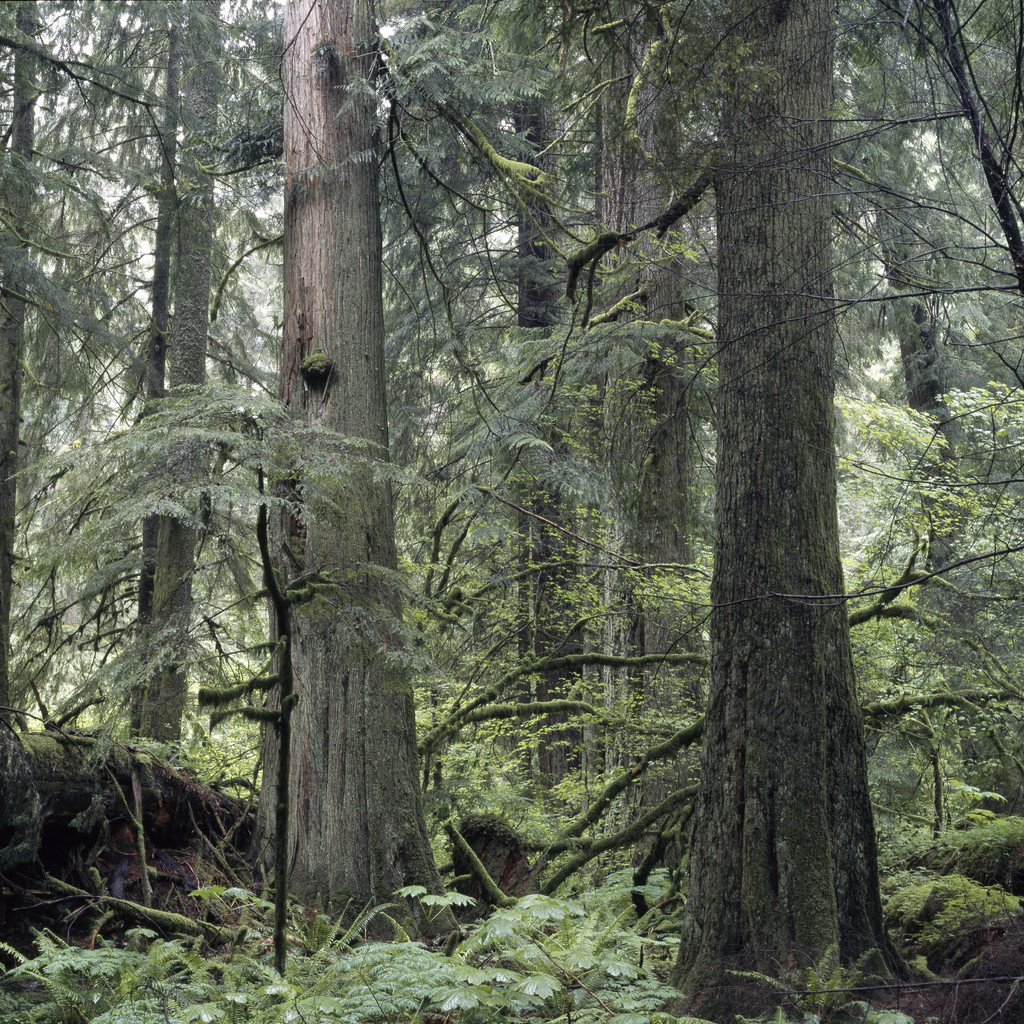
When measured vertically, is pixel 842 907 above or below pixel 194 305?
below

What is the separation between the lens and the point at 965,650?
6.21 m

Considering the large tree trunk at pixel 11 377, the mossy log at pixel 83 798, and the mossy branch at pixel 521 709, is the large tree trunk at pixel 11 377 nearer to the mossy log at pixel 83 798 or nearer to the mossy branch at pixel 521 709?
the mossy log at pixel 83 798

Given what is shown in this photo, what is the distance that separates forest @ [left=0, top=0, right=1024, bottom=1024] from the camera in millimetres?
3414

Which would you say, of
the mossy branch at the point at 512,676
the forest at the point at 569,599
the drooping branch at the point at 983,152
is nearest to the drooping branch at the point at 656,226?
the forest at the point at 569,599

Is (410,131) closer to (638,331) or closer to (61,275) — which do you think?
(638,331)

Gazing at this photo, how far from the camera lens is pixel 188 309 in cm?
998

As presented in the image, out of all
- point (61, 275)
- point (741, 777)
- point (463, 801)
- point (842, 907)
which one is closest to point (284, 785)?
point (741, 777)

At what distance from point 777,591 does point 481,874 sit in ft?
8.68

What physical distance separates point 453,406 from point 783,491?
21.4 ft

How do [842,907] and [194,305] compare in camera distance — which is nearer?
[842,907]

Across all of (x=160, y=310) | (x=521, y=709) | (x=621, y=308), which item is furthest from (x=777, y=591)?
(x=160, y=310)

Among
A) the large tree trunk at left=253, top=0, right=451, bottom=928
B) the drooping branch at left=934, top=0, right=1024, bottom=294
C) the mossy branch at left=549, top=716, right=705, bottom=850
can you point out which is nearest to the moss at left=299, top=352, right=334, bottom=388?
the large tree trunk at left=253, top=0, right=451, bottom=928

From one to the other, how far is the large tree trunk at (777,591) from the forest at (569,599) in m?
0.02

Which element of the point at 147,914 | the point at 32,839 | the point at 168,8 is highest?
the point at 168,8
